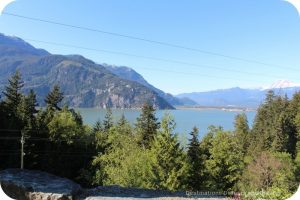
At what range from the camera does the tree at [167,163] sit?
771 inches

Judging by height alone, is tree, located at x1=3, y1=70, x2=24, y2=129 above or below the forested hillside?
above

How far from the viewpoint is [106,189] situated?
488 centimetres

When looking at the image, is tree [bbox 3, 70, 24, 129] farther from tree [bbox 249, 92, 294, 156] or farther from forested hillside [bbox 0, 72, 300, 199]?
tree [bbox 249, 92, 294, 156]

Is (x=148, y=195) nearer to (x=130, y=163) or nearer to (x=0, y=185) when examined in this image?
(x=0, y=185)

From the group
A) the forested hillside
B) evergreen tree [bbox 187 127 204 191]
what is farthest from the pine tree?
evergreen tree [bbox 187 127 204 191]

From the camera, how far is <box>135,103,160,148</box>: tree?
Result: 3082cm

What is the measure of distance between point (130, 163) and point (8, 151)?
22.8 ft

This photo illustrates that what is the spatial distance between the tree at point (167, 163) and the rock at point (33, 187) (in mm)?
14368

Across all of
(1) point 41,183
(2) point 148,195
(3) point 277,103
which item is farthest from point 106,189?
(3) point 277,103

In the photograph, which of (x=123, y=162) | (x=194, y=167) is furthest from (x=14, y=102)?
(x=194, y=167)

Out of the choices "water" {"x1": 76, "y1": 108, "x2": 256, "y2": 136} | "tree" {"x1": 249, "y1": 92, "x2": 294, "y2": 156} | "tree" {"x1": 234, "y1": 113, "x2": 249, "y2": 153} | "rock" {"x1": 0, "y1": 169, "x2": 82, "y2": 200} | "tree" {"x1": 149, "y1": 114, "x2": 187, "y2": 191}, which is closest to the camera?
"rock" {"x1": 0, "y1": 169, "x2": 82, "y2": 200}

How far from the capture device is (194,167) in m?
25.1

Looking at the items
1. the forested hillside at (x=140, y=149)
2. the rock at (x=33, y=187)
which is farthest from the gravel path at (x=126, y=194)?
the forested hillside at (x=140, y=149)

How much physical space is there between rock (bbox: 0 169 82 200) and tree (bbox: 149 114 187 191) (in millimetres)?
14368
